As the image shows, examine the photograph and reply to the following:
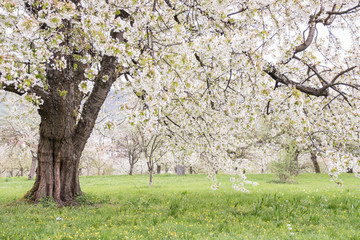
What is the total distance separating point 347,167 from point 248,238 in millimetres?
2637

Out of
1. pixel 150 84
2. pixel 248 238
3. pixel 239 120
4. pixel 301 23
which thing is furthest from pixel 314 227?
pixel 301 23

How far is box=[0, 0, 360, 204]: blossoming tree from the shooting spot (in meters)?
5.06

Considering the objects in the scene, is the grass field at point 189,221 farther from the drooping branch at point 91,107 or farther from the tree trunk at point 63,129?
the drooping branch at point 91,107

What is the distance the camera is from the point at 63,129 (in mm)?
8398

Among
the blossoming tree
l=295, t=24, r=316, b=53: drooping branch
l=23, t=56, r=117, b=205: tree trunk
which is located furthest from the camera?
l=295, t=24, r=316, b=53: drooping branch

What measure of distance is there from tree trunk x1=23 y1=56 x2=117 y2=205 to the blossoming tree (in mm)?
31

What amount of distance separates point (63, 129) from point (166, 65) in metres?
4.06

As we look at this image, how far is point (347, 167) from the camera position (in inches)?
233

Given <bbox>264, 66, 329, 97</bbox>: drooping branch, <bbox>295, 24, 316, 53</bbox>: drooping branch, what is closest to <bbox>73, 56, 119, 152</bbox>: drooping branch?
<bbox>264, 66, 329, 97</bbox>: drooping branch

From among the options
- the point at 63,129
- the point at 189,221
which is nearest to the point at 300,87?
the point at 189,221

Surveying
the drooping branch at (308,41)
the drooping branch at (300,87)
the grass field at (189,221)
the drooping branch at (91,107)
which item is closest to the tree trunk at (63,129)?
the drooping branch at (91,107)

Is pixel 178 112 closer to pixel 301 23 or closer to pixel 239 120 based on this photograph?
pixel 239 120

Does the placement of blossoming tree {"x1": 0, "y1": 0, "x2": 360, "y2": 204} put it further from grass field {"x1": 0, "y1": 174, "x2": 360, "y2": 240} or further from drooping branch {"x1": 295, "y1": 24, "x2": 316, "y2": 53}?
grass field {"x1": 0, "y1": 174, "x2": 360, "y2": 240}

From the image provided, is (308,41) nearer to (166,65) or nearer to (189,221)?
(166,65)
